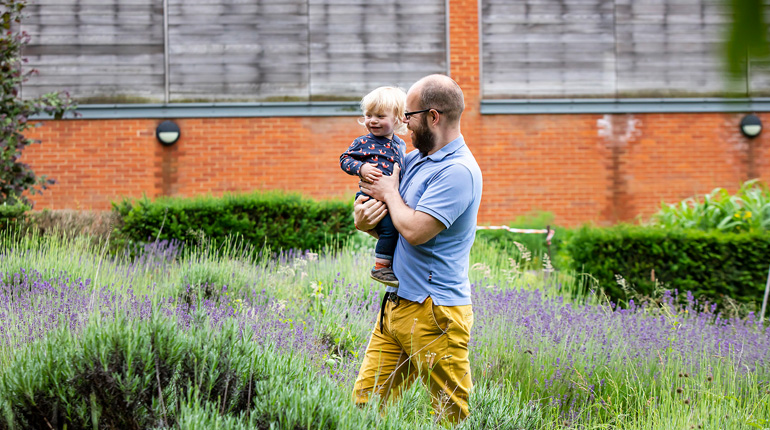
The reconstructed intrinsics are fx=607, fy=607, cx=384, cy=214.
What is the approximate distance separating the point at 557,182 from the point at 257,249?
6221 mm

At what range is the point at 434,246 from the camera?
107 inches

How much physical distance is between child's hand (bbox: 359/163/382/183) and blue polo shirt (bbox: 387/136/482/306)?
0.17 meters

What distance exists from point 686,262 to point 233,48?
824 cm

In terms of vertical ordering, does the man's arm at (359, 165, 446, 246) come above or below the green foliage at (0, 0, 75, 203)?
below

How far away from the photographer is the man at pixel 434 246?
2.64 metres

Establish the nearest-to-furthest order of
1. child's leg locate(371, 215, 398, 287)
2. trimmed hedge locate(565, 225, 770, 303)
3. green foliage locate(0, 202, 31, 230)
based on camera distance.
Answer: child's leg locate(371, 215, 398, 287) < trimmed hedge locate(565, 225, 770, 303) < green foliage locate(0, 202, 31, 230)

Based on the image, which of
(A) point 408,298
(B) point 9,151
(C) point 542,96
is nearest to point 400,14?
(C) point 542,96

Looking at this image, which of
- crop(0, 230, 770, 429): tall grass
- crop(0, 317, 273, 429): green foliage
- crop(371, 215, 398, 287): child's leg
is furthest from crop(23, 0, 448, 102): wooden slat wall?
crop(0, 317, 273, 429): green foliage

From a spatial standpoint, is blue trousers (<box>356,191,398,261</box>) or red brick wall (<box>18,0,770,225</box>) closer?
blue trousers (<box>356,191,398,261</box>)

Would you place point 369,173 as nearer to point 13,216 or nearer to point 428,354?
point 428,354

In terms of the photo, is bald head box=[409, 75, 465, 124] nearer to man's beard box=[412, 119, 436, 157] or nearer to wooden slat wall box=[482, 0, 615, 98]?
man's beard box=[412, 119, 436, 157]

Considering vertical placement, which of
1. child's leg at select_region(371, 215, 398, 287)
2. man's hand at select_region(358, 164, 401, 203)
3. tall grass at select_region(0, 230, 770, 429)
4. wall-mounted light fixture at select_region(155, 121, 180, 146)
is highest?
wall-mounted light fixture at select_region(155, 121, 180, 146)

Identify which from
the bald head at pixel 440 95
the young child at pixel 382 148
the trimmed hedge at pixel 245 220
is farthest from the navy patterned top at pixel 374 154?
the trimmed hedge at pixel 245 220

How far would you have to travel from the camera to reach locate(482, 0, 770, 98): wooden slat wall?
11.2 m
